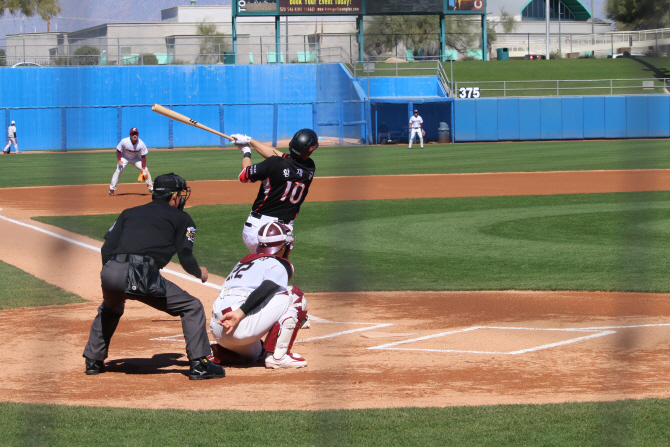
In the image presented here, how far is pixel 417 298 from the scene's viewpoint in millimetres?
7879

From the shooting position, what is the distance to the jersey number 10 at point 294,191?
6.05 meters

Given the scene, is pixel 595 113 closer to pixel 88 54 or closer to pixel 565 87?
pixel 565 87

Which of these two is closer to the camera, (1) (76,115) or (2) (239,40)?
(1) (76,115)

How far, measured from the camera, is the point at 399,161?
25562mm

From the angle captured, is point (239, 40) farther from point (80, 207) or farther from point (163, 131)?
point (80, 207)

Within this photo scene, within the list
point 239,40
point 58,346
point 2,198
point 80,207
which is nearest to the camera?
point 58,346

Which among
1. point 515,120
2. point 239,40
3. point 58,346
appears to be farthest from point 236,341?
point 239,40

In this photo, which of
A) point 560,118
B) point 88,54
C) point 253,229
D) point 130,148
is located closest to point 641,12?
point 253,229

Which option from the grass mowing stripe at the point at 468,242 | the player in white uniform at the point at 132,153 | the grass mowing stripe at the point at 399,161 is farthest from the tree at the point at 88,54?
the grass mowing stripe at the point at 468,242

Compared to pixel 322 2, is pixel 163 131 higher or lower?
lower

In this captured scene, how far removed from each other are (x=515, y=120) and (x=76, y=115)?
19.5 m

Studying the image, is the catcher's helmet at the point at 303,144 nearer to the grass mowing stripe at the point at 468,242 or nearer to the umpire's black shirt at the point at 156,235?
the umpire's black shirt at the point at 156,235

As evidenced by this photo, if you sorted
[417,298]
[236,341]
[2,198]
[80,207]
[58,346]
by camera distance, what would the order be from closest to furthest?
[236,341] < [58,346] < [417,298] < [80,207] < [2,198]

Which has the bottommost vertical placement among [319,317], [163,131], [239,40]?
→ [319,317]
